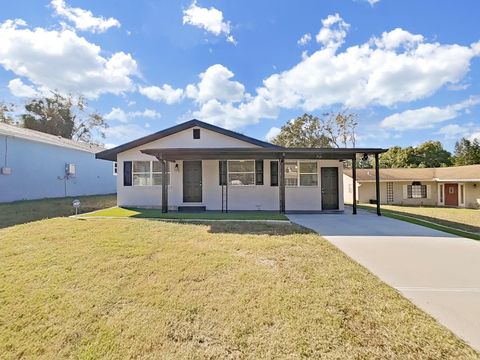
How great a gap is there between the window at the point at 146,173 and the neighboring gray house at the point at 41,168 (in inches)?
288

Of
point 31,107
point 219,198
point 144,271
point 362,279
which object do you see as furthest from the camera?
point 31,107

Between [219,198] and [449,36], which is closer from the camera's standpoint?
[219,198]

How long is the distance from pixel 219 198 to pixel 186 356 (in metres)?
9.13

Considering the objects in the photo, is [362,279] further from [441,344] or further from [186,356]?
[186,356]

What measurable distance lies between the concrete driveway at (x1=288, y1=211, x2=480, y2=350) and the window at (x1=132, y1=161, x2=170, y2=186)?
7291mm

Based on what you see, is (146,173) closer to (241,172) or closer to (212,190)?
(212,190)

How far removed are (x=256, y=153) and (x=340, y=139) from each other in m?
27.4

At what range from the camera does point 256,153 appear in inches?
404

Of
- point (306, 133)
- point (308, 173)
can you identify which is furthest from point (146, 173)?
point (306, 133)

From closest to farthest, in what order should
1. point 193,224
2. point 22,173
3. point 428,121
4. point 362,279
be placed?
point 362,279
point 193,224
point 22,173
point 428,121

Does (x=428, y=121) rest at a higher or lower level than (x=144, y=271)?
higher

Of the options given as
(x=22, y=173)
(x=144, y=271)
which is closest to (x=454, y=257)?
(x=144, y=271)

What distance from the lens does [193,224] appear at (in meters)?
7.77

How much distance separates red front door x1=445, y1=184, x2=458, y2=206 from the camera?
71.9 ft
